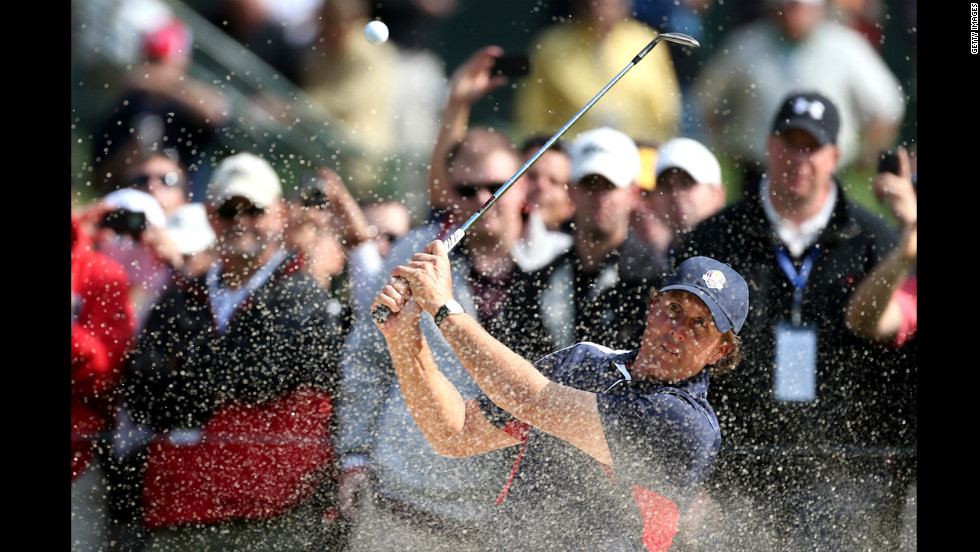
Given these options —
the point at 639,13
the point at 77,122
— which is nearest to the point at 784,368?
the point at 639,13

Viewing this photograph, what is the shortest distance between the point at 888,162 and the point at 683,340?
0.98 metres

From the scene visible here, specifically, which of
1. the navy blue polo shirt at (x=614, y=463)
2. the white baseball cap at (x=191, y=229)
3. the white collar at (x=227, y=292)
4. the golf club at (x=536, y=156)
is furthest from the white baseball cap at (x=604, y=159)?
the white baseball cap at (x=191, y=229)

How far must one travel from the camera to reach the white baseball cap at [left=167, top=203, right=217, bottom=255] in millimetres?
2768

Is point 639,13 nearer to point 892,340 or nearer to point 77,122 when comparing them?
point 892,340

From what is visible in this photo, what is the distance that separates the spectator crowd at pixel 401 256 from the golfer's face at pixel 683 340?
17 centimetres

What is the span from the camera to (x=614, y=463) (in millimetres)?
2434

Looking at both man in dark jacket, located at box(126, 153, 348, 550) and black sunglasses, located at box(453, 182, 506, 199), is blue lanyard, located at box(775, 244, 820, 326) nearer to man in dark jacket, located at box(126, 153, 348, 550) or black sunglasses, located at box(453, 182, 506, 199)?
black sunglasses, located at box(453, 182, 506, 199)

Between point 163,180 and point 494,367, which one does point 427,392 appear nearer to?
point 494,367

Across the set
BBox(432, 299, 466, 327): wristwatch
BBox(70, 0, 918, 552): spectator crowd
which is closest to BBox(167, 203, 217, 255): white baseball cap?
BBox(70, 0, 918, 552): spectator crowd

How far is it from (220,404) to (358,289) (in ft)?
1.61

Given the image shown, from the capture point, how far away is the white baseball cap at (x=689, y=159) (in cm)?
283

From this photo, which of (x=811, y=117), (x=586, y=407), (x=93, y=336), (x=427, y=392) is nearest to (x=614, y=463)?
(x=586, y=407)

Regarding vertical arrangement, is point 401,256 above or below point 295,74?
below

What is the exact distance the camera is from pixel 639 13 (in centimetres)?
289
